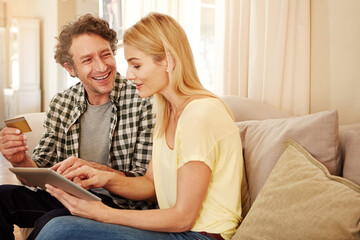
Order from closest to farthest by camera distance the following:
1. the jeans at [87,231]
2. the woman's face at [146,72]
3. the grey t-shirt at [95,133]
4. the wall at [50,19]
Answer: the jeans at [87,231] < the woman's face at [146,72] < the grey t-shirt at [95,133] < the wall at [50,19]

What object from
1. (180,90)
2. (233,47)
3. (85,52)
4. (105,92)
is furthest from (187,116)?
(233,47)

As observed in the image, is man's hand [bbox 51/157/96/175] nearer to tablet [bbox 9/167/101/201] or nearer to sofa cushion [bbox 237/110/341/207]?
tablet [bbox 9/167/101/201]

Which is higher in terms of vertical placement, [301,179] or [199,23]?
[199,23]

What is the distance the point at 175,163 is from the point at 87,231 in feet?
1.06

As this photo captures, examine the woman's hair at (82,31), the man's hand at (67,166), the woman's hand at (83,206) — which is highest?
the woman's hair at (82,31)

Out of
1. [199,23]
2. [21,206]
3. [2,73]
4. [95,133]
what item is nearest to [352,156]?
[95,133]

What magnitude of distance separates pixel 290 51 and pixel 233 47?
38cm

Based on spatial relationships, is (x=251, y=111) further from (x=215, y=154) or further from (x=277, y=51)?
(x=215, y=154)

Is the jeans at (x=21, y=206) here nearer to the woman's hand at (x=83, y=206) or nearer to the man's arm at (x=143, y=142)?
the man's arm at (x=143, y=142)

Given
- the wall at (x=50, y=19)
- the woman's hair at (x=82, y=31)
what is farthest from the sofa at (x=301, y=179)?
the wall at (x=50, y=19)

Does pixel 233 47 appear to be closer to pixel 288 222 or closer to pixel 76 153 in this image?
pixel 76 153

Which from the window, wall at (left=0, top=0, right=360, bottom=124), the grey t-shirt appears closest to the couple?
the grey t-shirt

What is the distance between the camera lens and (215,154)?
1.19 m

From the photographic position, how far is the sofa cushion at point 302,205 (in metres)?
0.94
